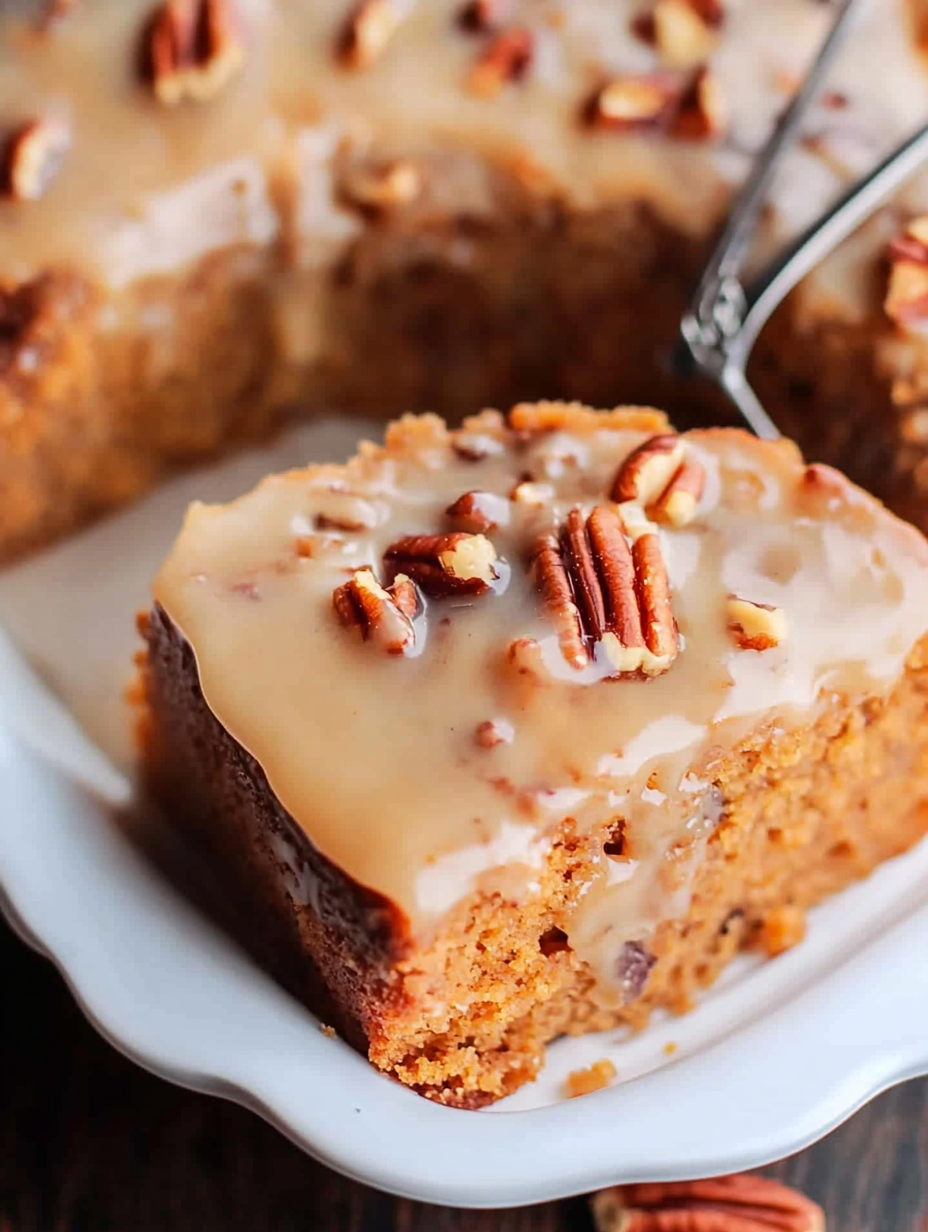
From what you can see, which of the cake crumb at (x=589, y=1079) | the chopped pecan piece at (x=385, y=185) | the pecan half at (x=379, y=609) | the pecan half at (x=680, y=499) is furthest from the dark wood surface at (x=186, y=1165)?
the chopped pecan piece at (x=385, y=185)

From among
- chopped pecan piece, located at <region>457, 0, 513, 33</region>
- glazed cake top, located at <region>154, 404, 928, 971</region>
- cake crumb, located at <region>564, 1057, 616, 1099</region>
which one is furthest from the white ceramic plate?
chopped pecan piece, located at <region>457, 0, 513, 33</region>

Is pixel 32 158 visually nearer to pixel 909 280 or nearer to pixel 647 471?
pixel 647 471

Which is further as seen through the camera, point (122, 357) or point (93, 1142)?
point (122, 357)

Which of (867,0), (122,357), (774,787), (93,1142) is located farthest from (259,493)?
(867,0)

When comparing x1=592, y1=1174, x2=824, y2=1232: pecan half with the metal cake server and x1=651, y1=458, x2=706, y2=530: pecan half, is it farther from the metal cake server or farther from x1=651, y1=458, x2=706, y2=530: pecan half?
the metal cake server

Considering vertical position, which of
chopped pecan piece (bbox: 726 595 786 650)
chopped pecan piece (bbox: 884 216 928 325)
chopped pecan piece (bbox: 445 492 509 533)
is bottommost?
chopped pecan piece (bbox: 884 216 928 325)

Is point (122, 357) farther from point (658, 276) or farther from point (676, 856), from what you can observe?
point (676, 856)
